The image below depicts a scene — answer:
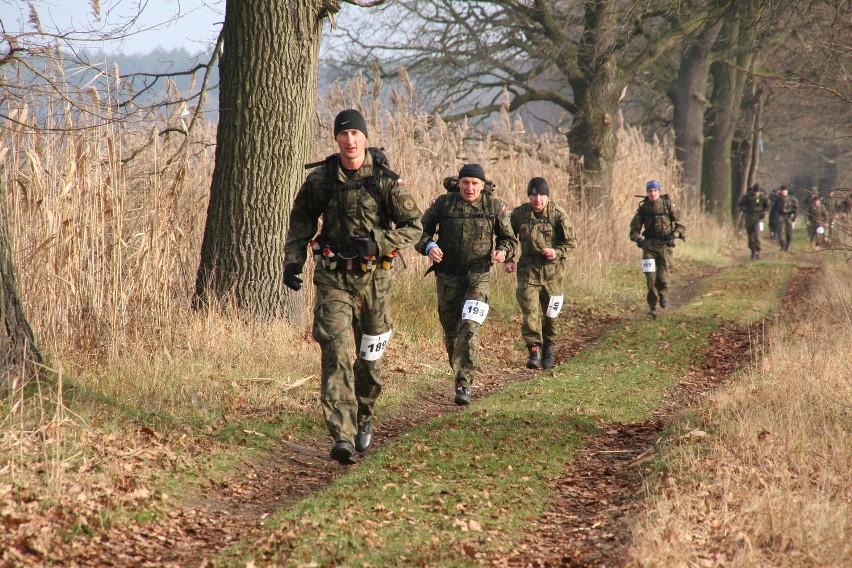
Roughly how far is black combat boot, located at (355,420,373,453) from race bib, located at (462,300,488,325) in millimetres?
1972

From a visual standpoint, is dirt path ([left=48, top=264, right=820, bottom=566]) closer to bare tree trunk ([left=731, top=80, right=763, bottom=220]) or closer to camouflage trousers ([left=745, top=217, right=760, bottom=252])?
camouflage trousers ([left=745, top=217, right=760, bottom=252])

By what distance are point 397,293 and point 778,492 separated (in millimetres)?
7010

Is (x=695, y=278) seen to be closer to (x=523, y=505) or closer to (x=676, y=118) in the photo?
(x=676, y=118)

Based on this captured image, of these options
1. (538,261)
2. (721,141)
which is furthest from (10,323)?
(721,141)

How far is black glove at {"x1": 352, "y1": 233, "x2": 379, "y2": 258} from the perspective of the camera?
5883 mm

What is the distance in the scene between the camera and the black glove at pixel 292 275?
19.3ft

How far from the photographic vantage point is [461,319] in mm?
8203

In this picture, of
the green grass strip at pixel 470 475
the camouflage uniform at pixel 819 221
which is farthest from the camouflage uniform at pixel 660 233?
the green grass strip at pixel 470 475

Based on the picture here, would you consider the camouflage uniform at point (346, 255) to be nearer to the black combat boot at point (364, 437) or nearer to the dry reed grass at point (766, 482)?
the black combat boot at point (364, 437)

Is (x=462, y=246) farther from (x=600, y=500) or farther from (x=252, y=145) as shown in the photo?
(x=600, y=500)

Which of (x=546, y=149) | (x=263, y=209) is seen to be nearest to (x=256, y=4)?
(x=263, y=209)

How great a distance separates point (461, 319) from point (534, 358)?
79.7 inches

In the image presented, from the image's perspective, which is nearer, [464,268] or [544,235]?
[464,268]

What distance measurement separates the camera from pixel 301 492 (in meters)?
5.46
